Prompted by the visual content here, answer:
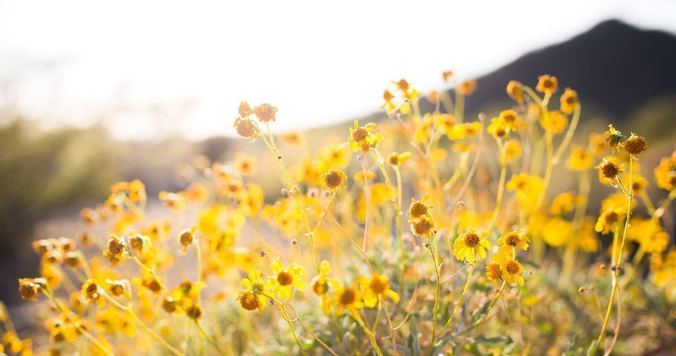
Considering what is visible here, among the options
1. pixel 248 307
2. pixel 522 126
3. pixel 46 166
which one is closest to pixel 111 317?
pixel 248 307

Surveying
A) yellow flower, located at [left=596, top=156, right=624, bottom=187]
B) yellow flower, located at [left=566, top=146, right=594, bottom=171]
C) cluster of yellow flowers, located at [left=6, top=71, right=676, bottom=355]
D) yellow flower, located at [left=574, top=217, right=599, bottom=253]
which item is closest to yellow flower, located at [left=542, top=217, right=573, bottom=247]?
cluster of yellow flowers, located at [left=6, top=71, right=676, bottom=355]

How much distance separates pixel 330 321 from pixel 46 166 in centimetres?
1171

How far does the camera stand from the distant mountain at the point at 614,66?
44.3 feet

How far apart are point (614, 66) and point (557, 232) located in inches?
531

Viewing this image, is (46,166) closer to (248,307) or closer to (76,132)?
(76,132)

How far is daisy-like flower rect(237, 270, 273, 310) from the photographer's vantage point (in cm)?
139

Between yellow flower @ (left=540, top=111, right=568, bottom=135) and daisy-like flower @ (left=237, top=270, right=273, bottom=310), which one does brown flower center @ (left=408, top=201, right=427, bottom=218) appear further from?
yellow flower @ (left=540, top=111, right=568, bottom=135)

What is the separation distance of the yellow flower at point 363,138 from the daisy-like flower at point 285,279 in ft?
1.30

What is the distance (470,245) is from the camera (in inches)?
59.6

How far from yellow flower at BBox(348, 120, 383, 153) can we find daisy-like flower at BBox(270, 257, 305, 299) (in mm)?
397

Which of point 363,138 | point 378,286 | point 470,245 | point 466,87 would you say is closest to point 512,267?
point 470,245

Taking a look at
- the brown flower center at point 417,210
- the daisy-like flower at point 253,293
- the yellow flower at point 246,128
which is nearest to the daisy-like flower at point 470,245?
the brown flower center at point 417,210

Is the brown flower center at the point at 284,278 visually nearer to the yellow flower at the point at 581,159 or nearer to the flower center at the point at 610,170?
the flower center at the point at 610,170

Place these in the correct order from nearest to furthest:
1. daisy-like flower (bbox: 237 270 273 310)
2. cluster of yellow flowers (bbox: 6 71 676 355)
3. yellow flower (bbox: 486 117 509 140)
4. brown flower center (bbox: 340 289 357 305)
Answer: brown flower center (bbox: 340 289 357 305)
daisy-like flower (bbox: 237 270 273 310)
cluster of yellow flowers (bbox: 6 71 676 355)
yellow flower (bbox: 486 117 509 140)
